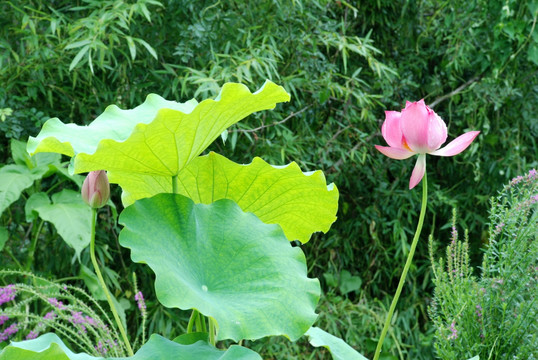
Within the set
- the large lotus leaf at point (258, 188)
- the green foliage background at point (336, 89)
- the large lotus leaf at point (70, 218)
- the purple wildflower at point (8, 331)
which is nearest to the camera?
the large lotus leaf at point (258, 188)

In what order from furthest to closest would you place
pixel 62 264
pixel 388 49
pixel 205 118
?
pixel 388 49
pixel 62 264
pixel 205 118

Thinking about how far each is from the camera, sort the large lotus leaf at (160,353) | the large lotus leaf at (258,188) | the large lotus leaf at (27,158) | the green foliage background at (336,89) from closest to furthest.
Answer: the large lotus leaf at (160,353) < the large lotus leaf at (258,188) < the large lotus leaf at (27,158) < the green foliage background at (336,89)

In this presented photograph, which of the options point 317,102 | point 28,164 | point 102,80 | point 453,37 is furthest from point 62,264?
point 453,37

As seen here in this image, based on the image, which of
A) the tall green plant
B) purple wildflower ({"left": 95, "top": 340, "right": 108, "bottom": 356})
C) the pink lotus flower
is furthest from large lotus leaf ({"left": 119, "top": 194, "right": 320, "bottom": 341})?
purple wildflower ({"left": 95, "top": 340, "right": 108, "bottom": 356})

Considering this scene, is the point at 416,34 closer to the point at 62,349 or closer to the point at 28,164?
the point at 28,164

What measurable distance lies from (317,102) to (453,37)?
607 mm

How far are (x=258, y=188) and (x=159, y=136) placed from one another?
0.20 metres

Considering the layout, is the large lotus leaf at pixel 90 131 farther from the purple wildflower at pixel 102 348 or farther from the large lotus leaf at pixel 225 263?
the purple wildflower at pixel 102 348

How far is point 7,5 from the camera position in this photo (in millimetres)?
2266

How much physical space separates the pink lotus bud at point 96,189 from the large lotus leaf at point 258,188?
0.30ft

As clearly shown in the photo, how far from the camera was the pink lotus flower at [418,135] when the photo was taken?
0.83 meters

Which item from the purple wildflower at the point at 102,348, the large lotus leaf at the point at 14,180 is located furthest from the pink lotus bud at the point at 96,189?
the large lotus leaf at the point at 14,180

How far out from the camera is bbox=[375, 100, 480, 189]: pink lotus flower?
0.83 metres

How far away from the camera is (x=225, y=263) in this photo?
84 cm
